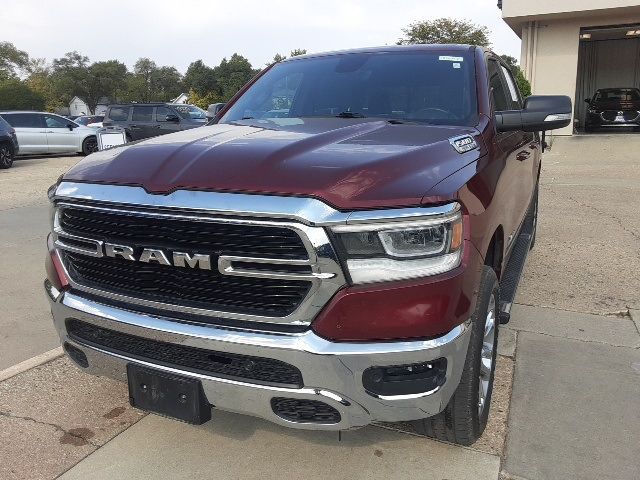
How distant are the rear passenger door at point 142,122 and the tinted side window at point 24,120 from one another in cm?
277

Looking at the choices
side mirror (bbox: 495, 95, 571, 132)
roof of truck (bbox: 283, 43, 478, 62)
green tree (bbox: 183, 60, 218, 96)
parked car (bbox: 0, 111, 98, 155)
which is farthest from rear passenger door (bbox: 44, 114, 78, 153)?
green tree (bbox: 183, 60, 218, 96)

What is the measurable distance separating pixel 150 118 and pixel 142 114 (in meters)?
0.36

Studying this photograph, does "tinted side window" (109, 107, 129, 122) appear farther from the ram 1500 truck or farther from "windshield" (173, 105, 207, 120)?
the ram 1500 truck

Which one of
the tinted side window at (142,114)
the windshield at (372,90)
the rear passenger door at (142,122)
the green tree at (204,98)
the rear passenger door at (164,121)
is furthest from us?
the green tree at (204,98)

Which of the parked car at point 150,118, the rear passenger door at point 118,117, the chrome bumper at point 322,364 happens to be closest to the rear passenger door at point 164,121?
the parked car at point 150,118

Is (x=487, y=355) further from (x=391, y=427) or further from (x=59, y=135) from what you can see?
(x=59, y=135)

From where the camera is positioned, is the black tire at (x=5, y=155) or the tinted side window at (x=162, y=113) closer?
the black tire at (x=5, y=155)

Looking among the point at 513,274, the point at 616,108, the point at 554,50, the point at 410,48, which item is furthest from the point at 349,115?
the point at 616,108

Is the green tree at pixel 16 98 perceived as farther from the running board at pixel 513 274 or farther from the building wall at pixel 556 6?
the running board at pixel 513 274

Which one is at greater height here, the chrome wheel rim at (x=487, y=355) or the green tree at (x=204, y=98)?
the green tree at (x=204, y=98)

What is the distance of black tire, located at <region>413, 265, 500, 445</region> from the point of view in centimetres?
233

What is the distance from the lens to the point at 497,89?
3.77 meters

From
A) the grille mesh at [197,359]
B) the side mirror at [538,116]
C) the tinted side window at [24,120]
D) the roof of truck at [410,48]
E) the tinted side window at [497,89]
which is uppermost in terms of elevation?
the roof of truck at [410,48]

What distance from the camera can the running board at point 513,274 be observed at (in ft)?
10.1
